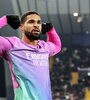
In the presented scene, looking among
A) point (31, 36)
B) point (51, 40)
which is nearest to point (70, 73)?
point (51, 40)

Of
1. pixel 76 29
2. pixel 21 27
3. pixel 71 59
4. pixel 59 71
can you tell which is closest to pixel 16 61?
pixel 21 27

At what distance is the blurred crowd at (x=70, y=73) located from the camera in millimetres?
9367

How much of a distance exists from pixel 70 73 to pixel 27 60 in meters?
9.43

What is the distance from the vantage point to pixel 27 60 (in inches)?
61.0

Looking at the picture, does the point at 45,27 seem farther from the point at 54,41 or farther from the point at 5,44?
the point at 5,44

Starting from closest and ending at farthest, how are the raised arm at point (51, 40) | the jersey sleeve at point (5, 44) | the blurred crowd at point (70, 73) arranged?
1. the jersey sleeve at point (5, 44)
2. the raised arm at point (51, 40)
3. the blurred crowd at point (70, 73)

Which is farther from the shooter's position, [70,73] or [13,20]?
[70,73]

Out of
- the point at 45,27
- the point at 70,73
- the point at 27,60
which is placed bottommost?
the point at 70,73

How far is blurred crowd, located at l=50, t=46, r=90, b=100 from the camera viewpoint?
9.37 metres

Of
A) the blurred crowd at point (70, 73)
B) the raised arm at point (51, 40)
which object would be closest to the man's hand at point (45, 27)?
the raised arm at point (51, 40)

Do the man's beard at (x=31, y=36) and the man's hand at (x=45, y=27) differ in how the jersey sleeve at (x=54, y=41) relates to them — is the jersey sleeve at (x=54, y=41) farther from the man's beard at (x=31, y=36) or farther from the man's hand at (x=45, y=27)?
the man's beard at (x=31, y=36)

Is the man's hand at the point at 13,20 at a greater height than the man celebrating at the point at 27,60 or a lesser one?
greater

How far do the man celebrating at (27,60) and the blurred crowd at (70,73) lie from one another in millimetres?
7047

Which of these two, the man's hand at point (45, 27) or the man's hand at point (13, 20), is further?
the man's hand at point (45, 27)
